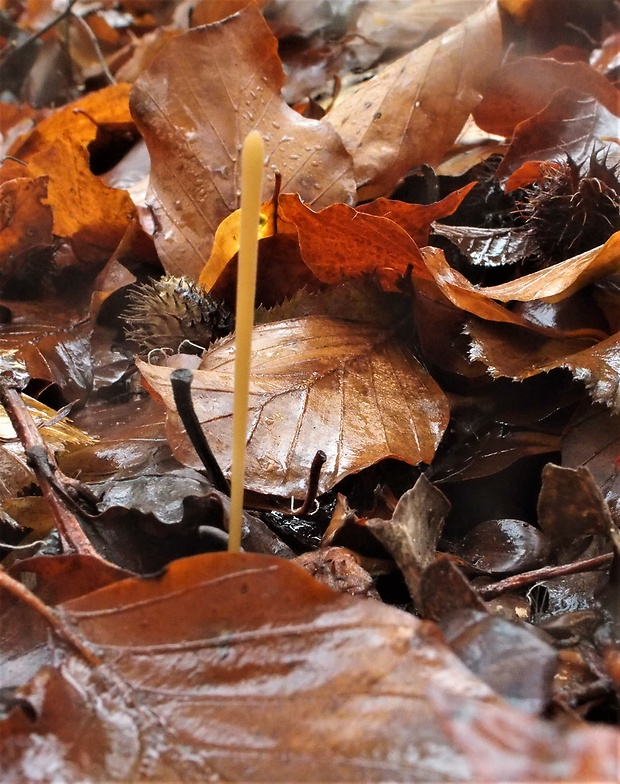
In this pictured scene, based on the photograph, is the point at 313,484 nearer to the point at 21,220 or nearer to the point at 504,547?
the point at 504,547

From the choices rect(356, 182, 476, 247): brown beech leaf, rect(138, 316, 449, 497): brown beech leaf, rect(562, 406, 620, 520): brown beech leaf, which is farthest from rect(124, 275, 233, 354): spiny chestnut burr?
rect(562, 406, 620, 520): brown beech leaf

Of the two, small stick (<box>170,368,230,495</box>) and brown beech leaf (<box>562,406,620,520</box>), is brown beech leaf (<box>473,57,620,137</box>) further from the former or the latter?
small stick (<box>170,368,230,495</box>)

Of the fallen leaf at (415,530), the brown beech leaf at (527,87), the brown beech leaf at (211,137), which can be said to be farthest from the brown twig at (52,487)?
the brown beech leaf at (527,87)

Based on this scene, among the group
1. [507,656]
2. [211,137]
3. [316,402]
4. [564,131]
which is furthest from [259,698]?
[564,131]

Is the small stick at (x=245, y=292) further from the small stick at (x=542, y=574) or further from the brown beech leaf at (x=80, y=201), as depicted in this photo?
the brown beech leaf at (x=80, y=201)

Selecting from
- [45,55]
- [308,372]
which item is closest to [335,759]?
[308,372]

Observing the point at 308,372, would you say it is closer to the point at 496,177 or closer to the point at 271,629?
the point at 271,629
